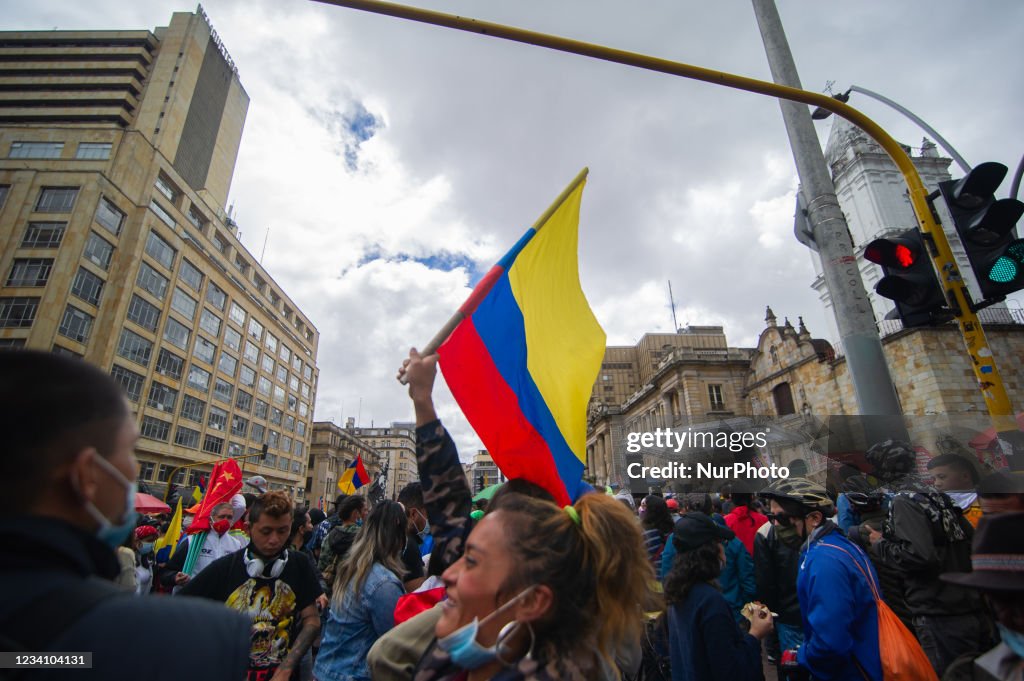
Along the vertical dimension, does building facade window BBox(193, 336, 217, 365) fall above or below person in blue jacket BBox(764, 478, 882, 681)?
above

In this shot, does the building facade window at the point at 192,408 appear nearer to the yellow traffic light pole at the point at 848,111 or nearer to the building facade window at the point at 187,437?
the building facade window at the point at 187,437

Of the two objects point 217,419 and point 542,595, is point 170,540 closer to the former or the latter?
point 542,595

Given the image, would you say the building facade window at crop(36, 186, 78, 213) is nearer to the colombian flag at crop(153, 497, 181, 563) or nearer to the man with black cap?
the colombian flag at crop(153, 497, 181, 563)

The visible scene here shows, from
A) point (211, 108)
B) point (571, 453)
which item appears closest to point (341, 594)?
point (571, 453)

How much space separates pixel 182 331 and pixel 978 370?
47.7 metres

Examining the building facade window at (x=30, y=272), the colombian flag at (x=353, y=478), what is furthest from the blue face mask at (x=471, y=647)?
the building facade window at (x=30, y=272)

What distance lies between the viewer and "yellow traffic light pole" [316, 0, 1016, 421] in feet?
11.6

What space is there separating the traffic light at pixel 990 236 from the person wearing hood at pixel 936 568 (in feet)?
5.47

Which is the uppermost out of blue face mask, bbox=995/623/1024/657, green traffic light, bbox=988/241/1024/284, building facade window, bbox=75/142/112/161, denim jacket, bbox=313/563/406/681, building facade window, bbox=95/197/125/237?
building facade window, bbox=75/142/112/161

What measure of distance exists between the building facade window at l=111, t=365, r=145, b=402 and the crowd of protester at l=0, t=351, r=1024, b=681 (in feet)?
117

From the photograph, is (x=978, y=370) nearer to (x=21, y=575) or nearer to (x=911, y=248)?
(x=911, y=248)

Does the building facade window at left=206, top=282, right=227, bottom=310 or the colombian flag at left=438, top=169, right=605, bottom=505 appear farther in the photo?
the building facade window at left=206, top=282, right=227, bottom=310

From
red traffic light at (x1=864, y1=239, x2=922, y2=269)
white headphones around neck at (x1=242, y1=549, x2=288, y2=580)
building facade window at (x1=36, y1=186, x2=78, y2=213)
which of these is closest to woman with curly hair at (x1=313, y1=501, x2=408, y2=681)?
white headphones around neck at (x1=242, y1=549, x2=288, y2=580)

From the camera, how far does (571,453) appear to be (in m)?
2.97
